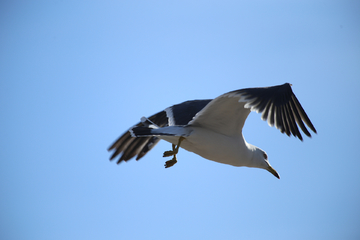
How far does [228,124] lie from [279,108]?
2.73ft

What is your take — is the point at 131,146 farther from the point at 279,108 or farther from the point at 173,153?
the point at 279,108

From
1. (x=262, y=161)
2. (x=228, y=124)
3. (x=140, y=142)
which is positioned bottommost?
(x=262, y=161)

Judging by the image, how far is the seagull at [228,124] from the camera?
15.3ft

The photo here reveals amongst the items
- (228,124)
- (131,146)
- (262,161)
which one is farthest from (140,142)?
(262,161)

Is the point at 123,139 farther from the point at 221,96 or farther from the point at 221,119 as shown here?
the point at 221,96

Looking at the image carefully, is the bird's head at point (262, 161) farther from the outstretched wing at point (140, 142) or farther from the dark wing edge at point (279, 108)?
the dark wing edge at point (279, 108)

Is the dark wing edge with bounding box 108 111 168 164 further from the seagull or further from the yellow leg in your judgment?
the yellow leg

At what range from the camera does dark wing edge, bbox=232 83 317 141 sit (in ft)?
15.1

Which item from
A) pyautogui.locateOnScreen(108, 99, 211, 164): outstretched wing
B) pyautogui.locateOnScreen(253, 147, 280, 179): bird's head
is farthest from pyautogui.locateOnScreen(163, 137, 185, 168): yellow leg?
pyautogui.locateOnScreen(253, 147, 280, 179): bird's head

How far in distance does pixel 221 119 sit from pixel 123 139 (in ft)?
7.11

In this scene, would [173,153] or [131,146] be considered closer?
[173,153]

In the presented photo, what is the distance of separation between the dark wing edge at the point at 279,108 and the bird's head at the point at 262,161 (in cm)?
129

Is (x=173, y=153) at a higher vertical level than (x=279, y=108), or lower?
lower

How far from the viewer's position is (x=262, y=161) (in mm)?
6055
